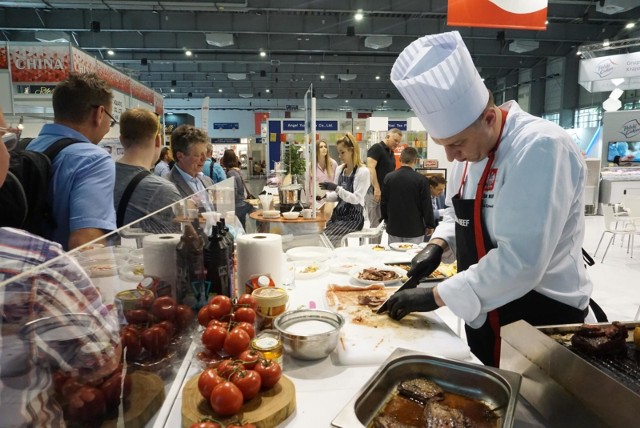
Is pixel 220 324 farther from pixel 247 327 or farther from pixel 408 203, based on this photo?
pixel 408 203

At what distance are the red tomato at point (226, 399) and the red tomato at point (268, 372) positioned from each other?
12 cm

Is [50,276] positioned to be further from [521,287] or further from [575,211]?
[575,211]

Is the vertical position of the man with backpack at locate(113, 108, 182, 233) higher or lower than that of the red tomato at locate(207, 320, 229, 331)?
higher

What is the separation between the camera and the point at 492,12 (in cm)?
487

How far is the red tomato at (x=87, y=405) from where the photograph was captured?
0.88 metres

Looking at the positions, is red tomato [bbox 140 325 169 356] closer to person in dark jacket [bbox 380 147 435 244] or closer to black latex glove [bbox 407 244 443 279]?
black latex glove [bbox 407 244 443 279]

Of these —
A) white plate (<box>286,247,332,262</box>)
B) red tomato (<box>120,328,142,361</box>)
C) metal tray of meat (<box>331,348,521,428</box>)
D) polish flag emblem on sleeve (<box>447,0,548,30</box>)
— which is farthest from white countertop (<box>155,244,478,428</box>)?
polish flag emblem on sleeve (<box>447,0,548,30</box>)

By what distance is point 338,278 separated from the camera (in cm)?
266

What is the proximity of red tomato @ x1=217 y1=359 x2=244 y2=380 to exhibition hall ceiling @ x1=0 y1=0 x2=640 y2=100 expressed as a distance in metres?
9.67

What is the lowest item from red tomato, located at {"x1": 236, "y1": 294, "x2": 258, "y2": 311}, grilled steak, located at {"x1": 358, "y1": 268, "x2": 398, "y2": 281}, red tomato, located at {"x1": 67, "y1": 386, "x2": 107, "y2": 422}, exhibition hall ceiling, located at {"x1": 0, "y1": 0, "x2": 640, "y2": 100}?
grilled steak, located at {"x1": 358, "y1": 268, "x2": 398, "y2": 281}

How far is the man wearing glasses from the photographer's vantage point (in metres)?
2.09

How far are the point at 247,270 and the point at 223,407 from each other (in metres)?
1.07

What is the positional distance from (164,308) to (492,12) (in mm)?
4871

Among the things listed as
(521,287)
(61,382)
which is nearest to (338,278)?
(521,287)
